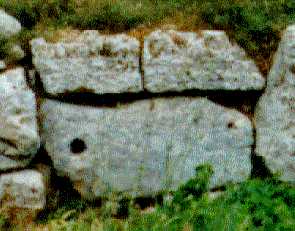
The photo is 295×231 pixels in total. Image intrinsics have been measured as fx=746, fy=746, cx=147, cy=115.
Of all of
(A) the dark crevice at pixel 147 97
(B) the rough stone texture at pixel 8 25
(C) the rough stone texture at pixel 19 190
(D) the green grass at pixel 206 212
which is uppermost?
(B) the rough stone texture at pixel 8 25

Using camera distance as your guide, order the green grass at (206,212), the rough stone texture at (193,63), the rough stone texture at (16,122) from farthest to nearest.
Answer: the rough stone texture at (193,63) → the rough stone texture at (16,122) → the green grass at (206,212)

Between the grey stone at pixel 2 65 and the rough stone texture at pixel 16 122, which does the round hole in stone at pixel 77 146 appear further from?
the grey stone at pixel 2 65

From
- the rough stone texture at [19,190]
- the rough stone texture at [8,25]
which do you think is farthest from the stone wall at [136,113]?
the rough stone texture at [8,25]

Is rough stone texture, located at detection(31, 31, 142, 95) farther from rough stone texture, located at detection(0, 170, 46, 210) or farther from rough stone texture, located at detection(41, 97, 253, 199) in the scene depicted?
rough stone texture, located at detection(0, 170, 46, 210)

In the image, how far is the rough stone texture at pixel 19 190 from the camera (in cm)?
385

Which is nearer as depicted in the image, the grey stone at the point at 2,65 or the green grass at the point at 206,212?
the green grass at the point at 206,212

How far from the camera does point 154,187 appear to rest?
4016 mm

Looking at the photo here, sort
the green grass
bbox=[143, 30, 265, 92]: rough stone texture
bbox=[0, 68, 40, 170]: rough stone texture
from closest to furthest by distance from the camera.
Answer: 1. the green grass
2. bbox=[0, 68, 40, 170]: rough stone texture
3. bbox=[143, 30, 265, 92]: rough stone texture

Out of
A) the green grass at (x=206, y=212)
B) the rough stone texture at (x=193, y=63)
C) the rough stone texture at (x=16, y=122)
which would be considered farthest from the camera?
the rough stone texture at (x=193, y=63)

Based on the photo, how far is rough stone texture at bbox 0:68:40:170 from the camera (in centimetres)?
379

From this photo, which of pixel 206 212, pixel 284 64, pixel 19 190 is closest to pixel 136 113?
pixel 19 190

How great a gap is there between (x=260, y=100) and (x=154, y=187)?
0.75 m

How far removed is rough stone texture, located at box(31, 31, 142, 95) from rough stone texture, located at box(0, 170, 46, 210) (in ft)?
1.54

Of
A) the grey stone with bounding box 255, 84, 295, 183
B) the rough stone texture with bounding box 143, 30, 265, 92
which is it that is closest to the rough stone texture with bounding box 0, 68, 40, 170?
the rough stone texture with bounding box 143, 30, 265, 92
